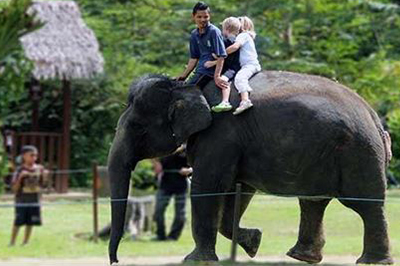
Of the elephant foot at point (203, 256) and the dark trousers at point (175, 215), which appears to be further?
the dark trousers at point (175, 215)

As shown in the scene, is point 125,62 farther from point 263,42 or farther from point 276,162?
point 276,162

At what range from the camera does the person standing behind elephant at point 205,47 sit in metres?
11.7

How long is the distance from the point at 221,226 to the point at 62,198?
13672 millimetres

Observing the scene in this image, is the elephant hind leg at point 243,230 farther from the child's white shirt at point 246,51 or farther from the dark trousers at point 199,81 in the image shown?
the child's white shirt at point 246,51

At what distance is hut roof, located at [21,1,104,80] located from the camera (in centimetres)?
2616

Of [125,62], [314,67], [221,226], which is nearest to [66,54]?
[125,62]

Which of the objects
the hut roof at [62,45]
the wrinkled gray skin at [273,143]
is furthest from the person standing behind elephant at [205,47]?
the hut roof at [62,45]

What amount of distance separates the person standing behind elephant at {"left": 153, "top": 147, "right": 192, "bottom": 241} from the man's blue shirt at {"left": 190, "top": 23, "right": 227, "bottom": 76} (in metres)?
7.78

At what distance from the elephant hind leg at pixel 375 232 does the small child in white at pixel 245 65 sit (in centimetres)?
124

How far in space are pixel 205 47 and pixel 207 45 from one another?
33 mm

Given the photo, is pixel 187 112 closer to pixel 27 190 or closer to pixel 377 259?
pixel 377 259

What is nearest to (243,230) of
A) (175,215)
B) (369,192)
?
(369,192)

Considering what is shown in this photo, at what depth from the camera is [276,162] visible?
38.0 ft

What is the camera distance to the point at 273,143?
38.0 ft
